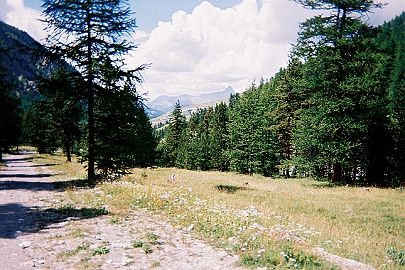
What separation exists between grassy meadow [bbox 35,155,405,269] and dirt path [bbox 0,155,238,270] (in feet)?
1.88

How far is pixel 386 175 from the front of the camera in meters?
34.1

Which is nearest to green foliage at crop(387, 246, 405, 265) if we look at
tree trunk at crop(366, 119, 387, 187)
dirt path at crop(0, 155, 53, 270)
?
dirt path at crop(0, 155, 53, 270)

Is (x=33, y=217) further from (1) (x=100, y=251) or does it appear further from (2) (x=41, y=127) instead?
(2) (x=41, y=127)

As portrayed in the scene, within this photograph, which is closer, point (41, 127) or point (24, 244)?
point (24, 244)

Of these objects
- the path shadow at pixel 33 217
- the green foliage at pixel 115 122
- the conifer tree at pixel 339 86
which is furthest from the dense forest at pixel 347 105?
the path shadow at pixel 33 217

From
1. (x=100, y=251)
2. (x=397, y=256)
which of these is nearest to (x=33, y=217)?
(x=100, y=251)

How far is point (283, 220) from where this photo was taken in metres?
13.9

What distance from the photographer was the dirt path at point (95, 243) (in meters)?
8.18

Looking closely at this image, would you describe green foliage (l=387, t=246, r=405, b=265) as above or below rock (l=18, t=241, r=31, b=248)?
below

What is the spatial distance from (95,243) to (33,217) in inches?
199

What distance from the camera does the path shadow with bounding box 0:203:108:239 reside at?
450 inches

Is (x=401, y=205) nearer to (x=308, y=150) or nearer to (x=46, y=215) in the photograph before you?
(x=308, y=150)

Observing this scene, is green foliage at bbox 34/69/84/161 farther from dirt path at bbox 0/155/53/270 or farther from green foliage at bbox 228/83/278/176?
green foliage at bbox 228/83/278/176

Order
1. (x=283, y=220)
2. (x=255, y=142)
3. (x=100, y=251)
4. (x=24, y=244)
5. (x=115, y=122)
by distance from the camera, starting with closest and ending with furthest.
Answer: (x=100, y=251), (x=24, y=244), (x=283, y=220), (x=115, y=122), (x=255, y=142)
